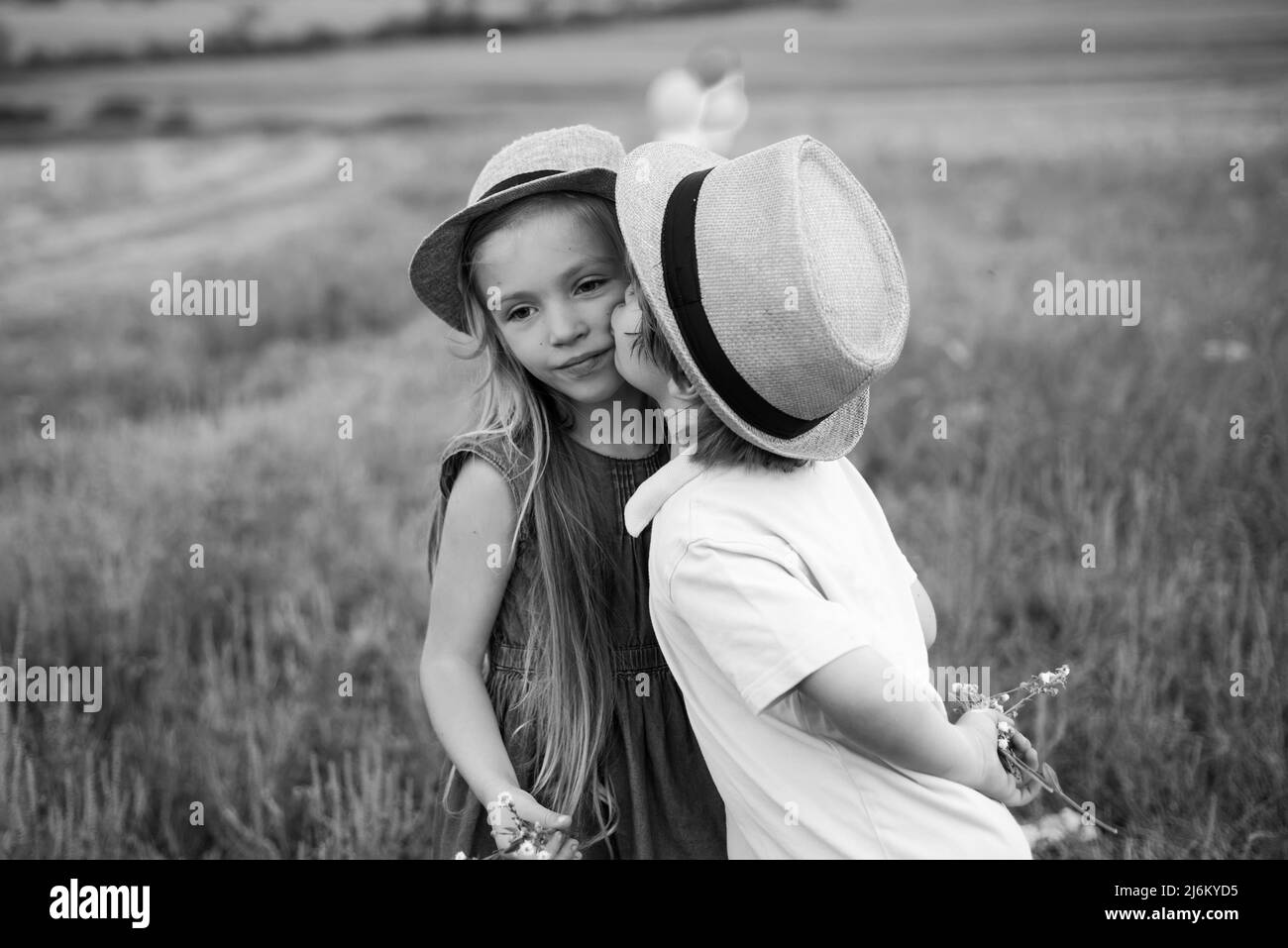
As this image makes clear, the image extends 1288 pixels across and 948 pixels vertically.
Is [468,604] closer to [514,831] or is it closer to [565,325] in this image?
[514,831]

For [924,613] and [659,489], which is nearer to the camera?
[659,489]

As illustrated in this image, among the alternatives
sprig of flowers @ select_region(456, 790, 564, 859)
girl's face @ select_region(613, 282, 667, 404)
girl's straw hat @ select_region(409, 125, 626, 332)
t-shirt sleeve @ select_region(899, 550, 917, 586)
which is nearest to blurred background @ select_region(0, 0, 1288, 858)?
girl's straw hat @ select_region(409, 125, 626, 332)

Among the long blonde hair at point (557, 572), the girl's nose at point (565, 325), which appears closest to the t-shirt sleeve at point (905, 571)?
the long blonde hair at point (557, 572)

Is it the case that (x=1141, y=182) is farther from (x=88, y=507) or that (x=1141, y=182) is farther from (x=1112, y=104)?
(x=88, y=507)

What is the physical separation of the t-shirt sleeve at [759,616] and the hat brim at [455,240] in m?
0.79

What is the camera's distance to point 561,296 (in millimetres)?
2150

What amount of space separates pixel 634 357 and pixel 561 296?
0.29 metres

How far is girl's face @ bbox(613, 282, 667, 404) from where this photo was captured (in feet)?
6.24

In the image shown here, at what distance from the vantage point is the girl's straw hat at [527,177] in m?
2.14

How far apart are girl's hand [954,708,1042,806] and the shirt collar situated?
57 centimetres

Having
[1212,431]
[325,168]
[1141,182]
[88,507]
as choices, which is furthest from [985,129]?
[88,507]

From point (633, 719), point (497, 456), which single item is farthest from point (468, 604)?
point (633, 719)

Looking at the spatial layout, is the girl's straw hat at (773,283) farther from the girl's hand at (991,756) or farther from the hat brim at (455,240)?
the girl's hand at (991,756)
